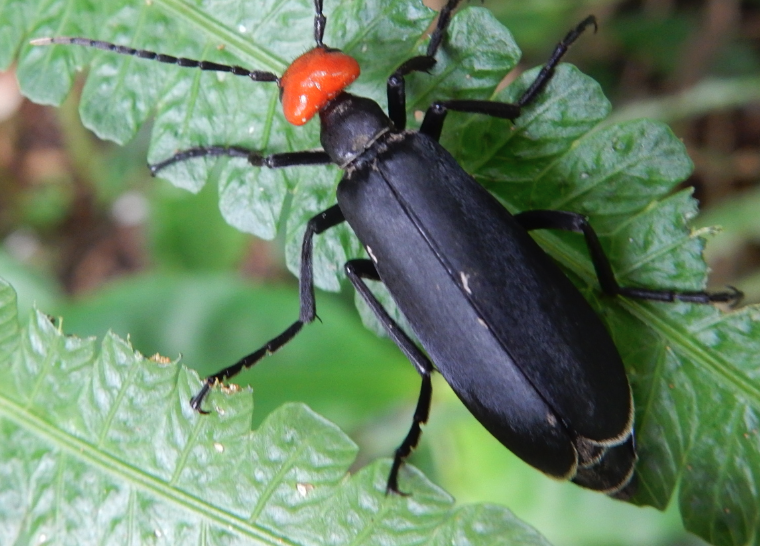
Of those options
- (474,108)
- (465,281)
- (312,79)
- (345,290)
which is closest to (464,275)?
(465,281)

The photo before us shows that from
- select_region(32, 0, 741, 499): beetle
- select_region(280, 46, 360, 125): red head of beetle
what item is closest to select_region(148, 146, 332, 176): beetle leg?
select_region(32, 0, 741, 499): beetle

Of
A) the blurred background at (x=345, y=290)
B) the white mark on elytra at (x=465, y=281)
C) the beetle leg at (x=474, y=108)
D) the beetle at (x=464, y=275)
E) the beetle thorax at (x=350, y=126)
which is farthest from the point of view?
the blurred background at (x=345, y=290)

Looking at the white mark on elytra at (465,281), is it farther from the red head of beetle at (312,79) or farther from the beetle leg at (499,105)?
the red head of beetle at (312,79)

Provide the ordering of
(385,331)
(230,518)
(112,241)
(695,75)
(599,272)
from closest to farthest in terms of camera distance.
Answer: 1. (230,518)
2. (599,272)
3. (385,331)
4. (695,75)
5. (112,241)

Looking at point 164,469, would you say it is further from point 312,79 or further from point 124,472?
point 312,79

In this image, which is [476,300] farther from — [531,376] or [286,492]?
[286,492]

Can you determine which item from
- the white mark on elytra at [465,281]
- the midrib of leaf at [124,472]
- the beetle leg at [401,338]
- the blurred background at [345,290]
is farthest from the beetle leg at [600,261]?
the blurred background at [345,290]

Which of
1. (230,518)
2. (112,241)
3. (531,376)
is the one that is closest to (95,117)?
(230,518)
